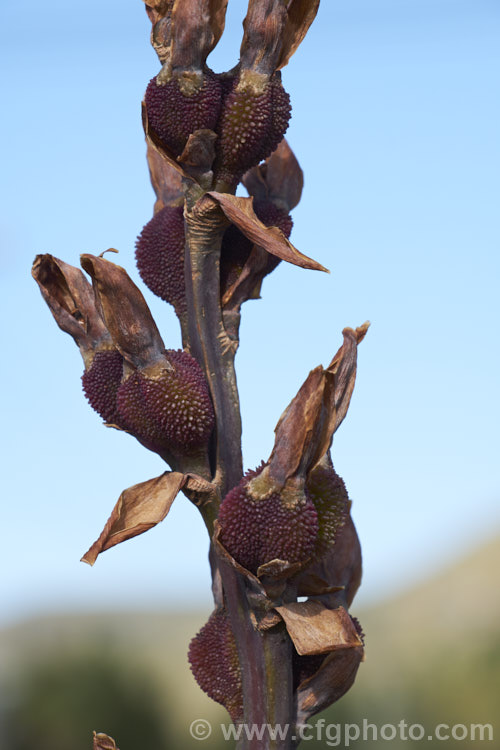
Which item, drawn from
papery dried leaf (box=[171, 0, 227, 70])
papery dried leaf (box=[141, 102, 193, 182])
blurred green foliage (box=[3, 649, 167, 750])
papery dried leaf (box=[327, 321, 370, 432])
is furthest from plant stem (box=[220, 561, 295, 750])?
blurred green foliage (box=[3, 649, 167, 750])

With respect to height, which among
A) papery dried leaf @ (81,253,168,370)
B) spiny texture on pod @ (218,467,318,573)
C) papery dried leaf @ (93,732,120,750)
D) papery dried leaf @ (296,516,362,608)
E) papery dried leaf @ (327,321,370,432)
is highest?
papery dried leaf @ (81,253,168,370)

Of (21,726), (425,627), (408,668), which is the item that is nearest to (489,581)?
(425,627)

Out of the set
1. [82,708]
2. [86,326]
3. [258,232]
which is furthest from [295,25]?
[82,708]

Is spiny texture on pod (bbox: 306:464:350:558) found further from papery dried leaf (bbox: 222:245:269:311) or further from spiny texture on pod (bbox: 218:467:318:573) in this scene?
papery dried leaf (bbox: 222:245:269:311)

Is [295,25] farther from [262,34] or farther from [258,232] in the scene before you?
[258,232]

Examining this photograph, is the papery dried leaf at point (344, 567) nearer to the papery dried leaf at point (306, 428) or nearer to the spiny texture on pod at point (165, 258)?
the papery dried leaf at point (306, 428)
